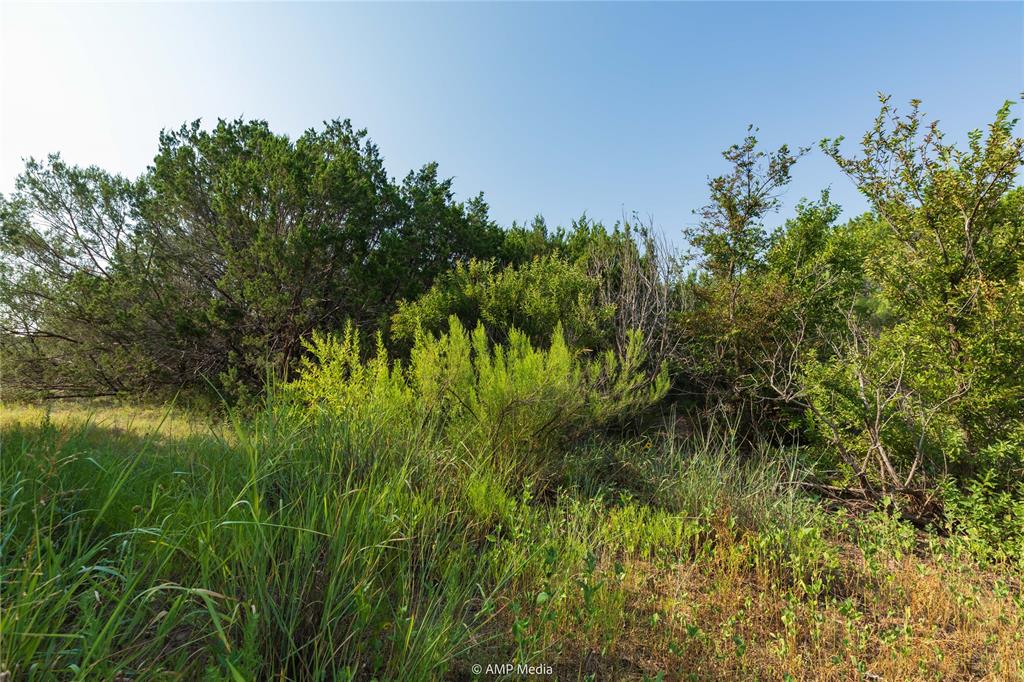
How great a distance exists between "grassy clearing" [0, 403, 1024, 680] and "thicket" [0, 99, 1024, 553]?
62cm

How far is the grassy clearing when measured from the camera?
1.38 metres

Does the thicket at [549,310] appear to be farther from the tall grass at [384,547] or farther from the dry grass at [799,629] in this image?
the dry grass at [799,629]

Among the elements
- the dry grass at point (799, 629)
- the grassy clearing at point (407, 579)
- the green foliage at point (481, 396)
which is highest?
the green foliage at point (481, 396)

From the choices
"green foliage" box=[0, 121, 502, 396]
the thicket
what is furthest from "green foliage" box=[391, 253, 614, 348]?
"green foliage" box=[0, 121, 502, 396]

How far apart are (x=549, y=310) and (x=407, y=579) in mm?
4575

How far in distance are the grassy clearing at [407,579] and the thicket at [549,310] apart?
2.03ft

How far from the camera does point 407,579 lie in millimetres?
1993

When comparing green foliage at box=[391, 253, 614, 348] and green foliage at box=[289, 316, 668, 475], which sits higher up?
green foliage at box=[391, 253, 614, 348]

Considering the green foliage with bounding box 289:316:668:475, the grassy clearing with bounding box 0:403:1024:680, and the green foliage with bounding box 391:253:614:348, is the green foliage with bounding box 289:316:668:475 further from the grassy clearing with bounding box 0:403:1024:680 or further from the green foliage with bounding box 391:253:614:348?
the green foliage with bounding box 391:253:614:348

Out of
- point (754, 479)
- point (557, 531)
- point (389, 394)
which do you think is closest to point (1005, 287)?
point (754, 479)

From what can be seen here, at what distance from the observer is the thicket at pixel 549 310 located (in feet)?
13.4

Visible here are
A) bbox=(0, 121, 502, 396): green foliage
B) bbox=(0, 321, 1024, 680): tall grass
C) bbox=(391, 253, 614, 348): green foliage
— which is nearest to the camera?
bbox=(0, 321, 1024, 680): tall grass

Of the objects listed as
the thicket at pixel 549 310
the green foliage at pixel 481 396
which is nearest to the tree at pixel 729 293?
the thicket at pixel 549 310

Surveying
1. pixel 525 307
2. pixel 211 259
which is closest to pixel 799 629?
pixel 525 307
